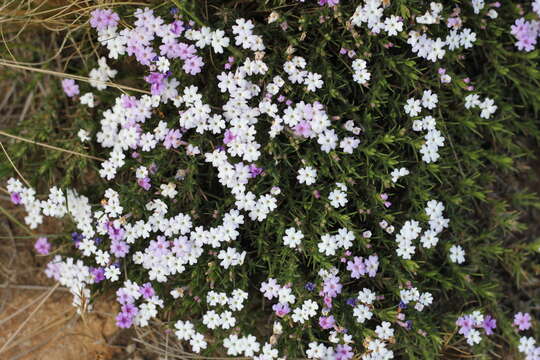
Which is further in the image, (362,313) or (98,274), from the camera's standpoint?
(98,274)

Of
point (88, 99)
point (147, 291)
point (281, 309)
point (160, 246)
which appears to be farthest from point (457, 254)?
point (88, 99)

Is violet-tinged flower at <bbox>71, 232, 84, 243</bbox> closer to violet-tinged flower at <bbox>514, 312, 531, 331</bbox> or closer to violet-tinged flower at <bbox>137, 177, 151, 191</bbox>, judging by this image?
violet-tinged flower at <bbox>137, 177, 151, 191</bbox>

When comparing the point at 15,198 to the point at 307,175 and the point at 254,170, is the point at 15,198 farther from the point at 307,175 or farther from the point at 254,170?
the point at 307,175

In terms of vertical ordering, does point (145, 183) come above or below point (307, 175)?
below

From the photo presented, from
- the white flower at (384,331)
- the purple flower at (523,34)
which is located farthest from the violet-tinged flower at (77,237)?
the purple flower at (523,34)

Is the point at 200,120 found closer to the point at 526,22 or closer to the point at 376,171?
the point at 376,171

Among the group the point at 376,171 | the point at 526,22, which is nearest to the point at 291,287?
the point at 376,171

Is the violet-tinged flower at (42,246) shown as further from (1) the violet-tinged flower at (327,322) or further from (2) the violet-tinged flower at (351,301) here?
(2) the violet-tinged flower at (351,301)
